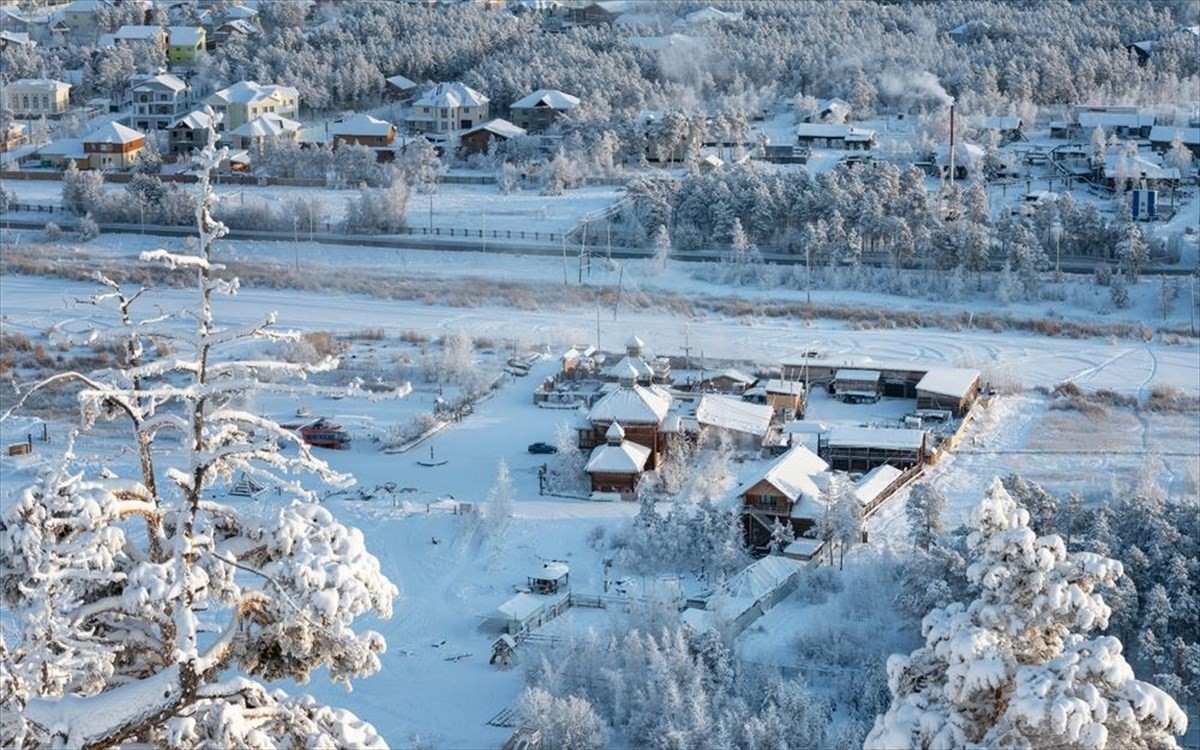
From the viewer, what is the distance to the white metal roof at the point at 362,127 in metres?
26.5

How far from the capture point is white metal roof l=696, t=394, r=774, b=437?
1386 centimetres

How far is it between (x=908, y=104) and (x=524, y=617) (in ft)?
62.8

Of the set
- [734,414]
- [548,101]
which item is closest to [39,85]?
[548,101]

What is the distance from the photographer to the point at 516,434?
47.2ft

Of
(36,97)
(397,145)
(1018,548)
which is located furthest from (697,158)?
(1018,548)

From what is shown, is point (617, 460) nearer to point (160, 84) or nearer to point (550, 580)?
point (550, 580)

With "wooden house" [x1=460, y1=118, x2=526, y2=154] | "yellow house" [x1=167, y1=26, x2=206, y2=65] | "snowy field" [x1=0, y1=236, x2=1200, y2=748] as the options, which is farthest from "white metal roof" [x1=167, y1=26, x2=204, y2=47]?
"snowy field" [x1=0, y1=236, x2=1200, y2=748]

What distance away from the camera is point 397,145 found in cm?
2645

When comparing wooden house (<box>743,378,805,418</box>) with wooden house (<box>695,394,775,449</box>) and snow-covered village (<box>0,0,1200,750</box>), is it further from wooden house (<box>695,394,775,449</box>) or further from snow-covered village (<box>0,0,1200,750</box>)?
wooden house (<box>695,394,775,449</box>)

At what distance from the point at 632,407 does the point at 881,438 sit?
1.70 m

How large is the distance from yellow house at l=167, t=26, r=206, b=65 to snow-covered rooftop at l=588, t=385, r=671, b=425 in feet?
69.2

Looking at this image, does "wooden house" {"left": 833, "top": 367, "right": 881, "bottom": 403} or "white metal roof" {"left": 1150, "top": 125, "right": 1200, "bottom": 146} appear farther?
"white metal roof" {"left": 1150, "top": 125, "right": 1200, "bottom": 146}

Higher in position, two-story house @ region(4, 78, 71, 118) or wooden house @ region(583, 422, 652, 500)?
two-story house @ region(4, 78, 71, 118)

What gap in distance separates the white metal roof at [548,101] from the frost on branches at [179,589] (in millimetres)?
25190
